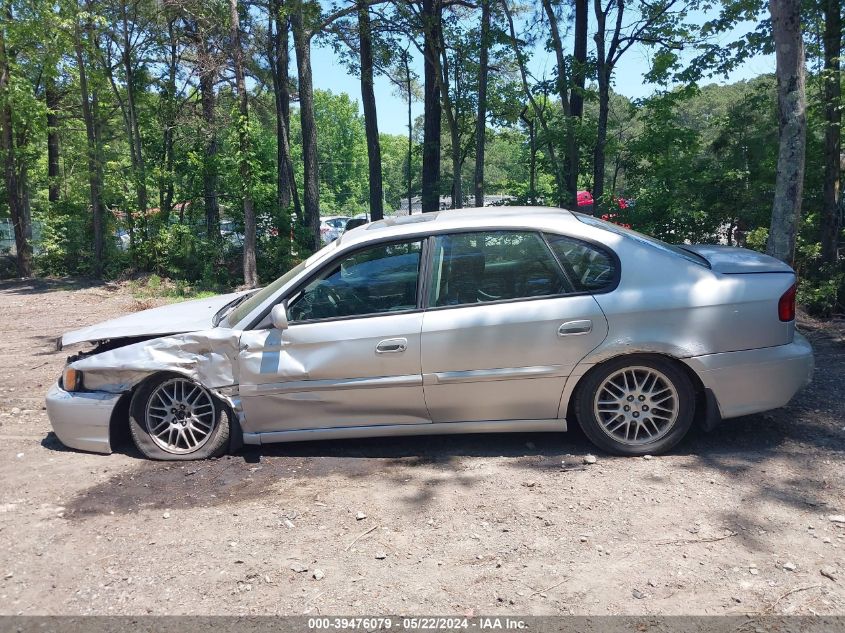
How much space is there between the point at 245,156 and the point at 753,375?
12.6 m

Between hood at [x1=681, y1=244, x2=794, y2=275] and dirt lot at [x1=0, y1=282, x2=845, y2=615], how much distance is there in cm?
119

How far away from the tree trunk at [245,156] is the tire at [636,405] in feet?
38.2

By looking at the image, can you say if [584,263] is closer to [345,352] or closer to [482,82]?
[345,352]

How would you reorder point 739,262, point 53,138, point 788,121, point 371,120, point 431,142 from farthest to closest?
point 53,138, point 371,120, point 431,142, point 788,121, point 739,262

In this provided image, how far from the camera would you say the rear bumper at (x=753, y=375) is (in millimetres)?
4387

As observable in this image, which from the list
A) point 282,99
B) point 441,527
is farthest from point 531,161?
point 441,527

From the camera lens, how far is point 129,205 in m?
16.6

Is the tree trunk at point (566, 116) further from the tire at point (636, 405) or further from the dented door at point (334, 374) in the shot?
the dented door at point (334, 374)

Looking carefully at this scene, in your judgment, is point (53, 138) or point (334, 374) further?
point (53, 138)

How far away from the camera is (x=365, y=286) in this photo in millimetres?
4691

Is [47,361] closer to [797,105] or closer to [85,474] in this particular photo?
[85,474]

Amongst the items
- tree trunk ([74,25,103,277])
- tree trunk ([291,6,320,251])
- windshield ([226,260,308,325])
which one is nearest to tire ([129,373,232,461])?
windshield ([226,260,308,325])

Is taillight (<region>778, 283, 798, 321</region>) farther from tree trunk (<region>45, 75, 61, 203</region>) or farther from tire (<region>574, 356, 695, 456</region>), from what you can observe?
tree trunk (<region>45, 75, 61, 203</region>)

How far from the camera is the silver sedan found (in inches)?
174
